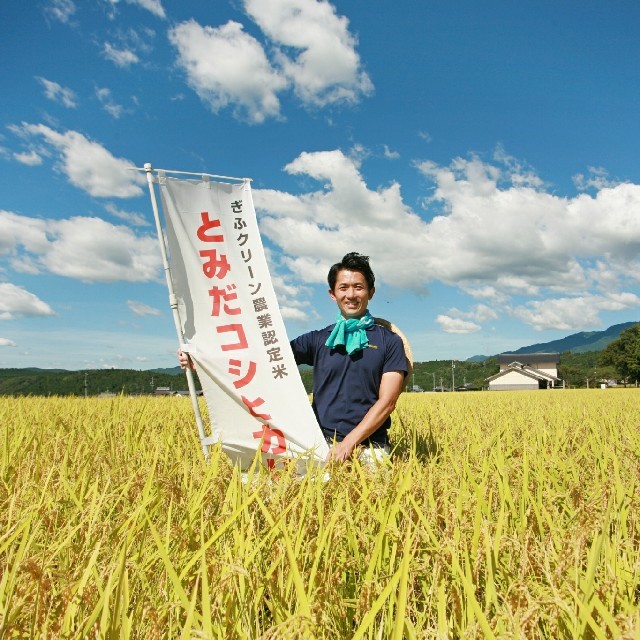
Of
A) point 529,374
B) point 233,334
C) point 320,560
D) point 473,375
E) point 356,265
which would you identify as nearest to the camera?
point 320,560

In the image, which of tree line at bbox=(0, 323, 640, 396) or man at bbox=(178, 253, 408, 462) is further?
tree line at bbox=(0, 323, 640, 396)

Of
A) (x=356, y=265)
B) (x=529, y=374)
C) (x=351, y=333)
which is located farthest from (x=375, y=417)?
(x=529, y=374)

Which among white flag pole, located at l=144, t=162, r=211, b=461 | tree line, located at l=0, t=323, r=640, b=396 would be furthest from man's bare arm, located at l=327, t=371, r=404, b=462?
tree line, located at l=0, t=323, r=640, b=396

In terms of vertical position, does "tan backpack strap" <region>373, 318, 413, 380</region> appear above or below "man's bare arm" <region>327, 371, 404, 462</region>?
above

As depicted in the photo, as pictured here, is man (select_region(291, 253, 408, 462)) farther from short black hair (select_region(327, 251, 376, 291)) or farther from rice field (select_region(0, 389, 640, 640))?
rice field (select_region(0, 389, 640, 640))

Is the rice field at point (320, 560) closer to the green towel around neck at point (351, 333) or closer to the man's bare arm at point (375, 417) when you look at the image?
the man's bare arm at point (375, 417)

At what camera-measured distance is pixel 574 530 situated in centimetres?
179

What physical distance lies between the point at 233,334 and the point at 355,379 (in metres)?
0.92

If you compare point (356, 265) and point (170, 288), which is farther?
point (356, 265)

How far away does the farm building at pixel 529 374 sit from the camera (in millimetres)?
67125

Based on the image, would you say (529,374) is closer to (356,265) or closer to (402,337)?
(402,337)

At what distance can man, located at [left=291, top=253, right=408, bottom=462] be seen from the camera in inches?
127

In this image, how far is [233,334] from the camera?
9.51 ft

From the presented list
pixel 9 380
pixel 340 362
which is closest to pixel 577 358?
pixel 340 362
